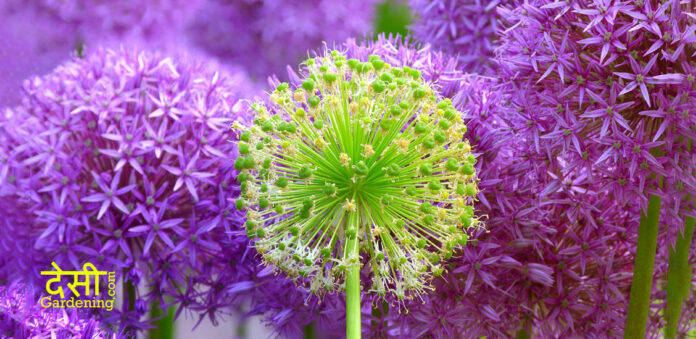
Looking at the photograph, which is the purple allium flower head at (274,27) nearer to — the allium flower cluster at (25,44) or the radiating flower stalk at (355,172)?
the allium flower cluster at (25,44)

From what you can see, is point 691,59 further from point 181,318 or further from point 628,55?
point 181,318

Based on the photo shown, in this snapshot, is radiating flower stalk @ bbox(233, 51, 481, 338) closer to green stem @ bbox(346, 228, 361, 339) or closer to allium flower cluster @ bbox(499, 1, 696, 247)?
green stem @ bbox(346, 228, 361, 339)

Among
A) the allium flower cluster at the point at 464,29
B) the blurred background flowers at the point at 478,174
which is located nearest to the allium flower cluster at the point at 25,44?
the blurred background flowers at the point at 478,174

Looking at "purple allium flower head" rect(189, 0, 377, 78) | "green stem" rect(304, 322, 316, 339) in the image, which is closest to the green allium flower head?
"green stem" rect(304, 322, 316, 339)

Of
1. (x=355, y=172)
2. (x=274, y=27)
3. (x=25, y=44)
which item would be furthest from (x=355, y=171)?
(x=25, y=44)

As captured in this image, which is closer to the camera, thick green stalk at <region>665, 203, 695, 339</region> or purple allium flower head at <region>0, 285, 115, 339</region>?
purple allium flower head at <region>0, 285, 115, 339</region>

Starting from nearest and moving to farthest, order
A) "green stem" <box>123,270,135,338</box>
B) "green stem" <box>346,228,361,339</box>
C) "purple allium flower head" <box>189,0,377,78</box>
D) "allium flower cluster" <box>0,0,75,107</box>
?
1. "green stem" <box>346,228,361,339</box>
2. "green stem" <box>123,270,135,338</box>
3. "allium flower cluster" <box>0,0,75,107</box>
4. "purple allium flower head" <box>189,0,377,78</box>
